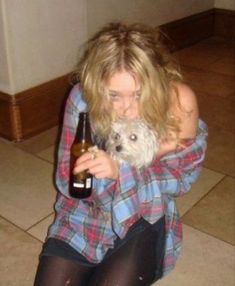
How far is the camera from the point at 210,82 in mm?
3146

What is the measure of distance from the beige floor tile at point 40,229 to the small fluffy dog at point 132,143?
2.15 ft

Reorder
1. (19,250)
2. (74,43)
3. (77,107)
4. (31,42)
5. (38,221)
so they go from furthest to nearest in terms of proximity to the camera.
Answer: (74,43) → (31,42) → (38,221) → (19,250) → (77,107)

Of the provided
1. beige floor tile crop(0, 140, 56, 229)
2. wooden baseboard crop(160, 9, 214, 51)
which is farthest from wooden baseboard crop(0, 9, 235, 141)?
wooden baseboard crop(160, 9, 214, 51)

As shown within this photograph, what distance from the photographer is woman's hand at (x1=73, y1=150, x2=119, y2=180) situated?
1123 mm

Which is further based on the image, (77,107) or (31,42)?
(31,42)

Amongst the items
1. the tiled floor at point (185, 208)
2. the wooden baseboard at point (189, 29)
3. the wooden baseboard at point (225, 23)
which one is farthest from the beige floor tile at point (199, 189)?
the wooden baseboard at point (225, 23)

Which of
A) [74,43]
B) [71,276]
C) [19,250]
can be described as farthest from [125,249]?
[74,43]

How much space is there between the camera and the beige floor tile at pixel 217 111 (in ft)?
8.44

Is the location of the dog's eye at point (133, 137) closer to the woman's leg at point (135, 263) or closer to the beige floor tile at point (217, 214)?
the woman's leg at point (135, 263)

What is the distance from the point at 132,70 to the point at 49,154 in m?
1.22

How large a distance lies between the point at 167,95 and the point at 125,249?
0.46m

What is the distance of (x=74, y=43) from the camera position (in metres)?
2.48

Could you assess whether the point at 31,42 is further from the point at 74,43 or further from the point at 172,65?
the point at 172,65

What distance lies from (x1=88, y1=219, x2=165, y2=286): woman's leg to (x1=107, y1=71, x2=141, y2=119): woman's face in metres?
0.36
